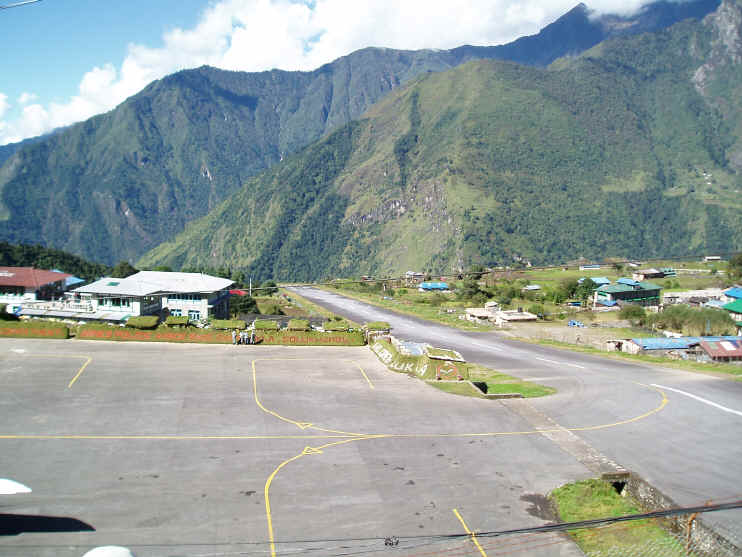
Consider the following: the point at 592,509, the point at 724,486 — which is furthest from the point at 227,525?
the point at 724,486

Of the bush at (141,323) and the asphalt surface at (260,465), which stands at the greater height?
the bush at (141,323)

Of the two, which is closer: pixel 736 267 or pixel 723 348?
pixel 723 348

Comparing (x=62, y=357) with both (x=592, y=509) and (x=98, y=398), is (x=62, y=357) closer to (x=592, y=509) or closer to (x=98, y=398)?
(x=98, y=398)

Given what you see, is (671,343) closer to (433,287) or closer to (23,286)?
(23,286)

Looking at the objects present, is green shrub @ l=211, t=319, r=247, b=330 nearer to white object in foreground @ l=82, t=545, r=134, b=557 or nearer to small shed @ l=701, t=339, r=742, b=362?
white object in foreground @ l=82, t=545, r=134, b=557

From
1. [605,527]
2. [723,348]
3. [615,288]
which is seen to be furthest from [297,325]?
[615,288]

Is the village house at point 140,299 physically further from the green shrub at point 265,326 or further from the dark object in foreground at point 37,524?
the dark object in foreground at point 37,524

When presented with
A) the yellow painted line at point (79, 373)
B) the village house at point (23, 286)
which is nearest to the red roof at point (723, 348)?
the yellow painted line at point (79, 373)
